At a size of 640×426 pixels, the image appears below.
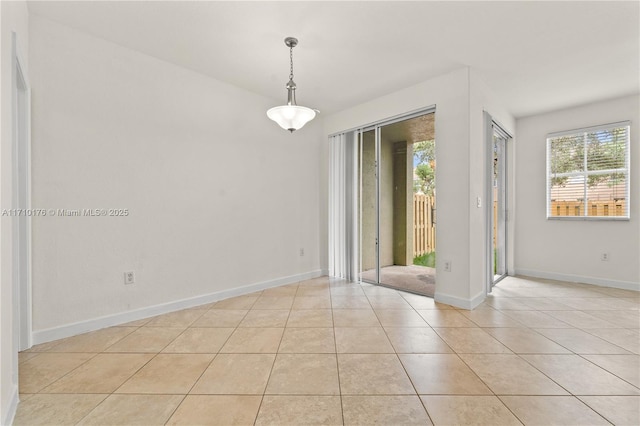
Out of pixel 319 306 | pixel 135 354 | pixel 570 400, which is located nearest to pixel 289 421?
pixel 135 354

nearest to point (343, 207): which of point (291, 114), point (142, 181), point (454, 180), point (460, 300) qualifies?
point (454, 180)

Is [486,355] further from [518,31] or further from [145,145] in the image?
[145,145]

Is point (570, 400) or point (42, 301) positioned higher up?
point (42, 301)

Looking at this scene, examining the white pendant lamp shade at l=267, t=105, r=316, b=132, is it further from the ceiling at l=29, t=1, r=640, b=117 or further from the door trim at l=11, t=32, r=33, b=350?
the door trim at l=11, t=32, r=33, b=350

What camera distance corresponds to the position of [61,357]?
2.04 metres

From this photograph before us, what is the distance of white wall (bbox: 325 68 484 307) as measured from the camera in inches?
120

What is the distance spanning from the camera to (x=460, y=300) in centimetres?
308

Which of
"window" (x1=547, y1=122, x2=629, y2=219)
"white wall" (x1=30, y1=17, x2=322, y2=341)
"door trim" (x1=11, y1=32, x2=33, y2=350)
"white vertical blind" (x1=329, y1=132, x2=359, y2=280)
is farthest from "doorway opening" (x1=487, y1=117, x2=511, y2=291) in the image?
"door trim" (x1=11, y1=32, x2=33, y2=350)

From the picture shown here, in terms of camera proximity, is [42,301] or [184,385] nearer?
[184,385]

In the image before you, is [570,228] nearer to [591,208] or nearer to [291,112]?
[591,208]

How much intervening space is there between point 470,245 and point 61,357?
3650mm

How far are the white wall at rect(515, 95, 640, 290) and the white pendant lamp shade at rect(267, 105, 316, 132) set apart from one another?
13.1 feet

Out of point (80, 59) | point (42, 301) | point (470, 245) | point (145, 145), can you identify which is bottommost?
point (42, 301)

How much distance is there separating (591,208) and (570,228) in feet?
1.22
